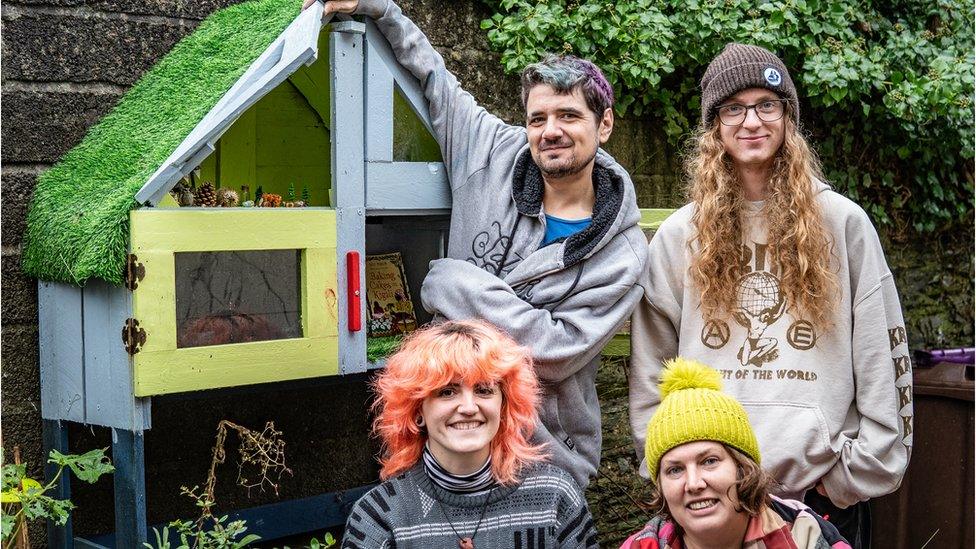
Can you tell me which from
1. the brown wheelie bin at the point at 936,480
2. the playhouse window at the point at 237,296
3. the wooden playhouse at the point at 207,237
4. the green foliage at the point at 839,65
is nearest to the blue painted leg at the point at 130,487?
the wooden playhouse at the point at 207,237

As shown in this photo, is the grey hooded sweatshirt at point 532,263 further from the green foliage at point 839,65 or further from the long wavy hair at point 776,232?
the green foliage at point 839,65

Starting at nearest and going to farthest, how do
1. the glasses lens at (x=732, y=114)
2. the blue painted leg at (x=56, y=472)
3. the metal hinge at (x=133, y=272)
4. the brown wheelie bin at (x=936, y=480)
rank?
the metal hinge at (x=133, y=272)
the glasses lens at (x=732, y=114)
the blue painted leg at (x=56, y=472)
the brown wheelie bin at (x=936, y=480)

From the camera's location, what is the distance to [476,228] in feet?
10.8

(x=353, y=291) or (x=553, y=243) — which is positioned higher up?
(x=553, y=243)

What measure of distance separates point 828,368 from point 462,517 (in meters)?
1.09

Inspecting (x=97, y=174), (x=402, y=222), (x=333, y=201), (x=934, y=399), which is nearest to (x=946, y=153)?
(x=934, y=399)

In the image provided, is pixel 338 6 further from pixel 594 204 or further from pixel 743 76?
pixel 743 76

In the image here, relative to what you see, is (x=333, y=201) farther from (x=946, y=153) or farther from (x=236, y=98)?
(x=946, y=153)

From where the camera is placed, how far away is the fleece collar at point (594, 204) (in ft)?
10.2

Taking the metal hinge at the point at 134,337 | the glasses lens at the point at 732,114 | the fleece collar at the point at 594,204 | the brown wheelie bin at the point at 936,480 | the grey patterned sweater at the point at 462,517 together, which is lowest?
the brown wheelie bin at the point at 936,480

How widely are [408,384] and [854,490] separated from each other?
125cm

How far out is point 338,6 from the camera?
317 cm

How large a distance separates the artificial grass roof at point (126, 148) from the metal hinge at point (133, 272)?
2 cm

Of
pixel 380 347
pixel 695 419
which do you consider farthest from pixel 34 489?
pixel 695 419
